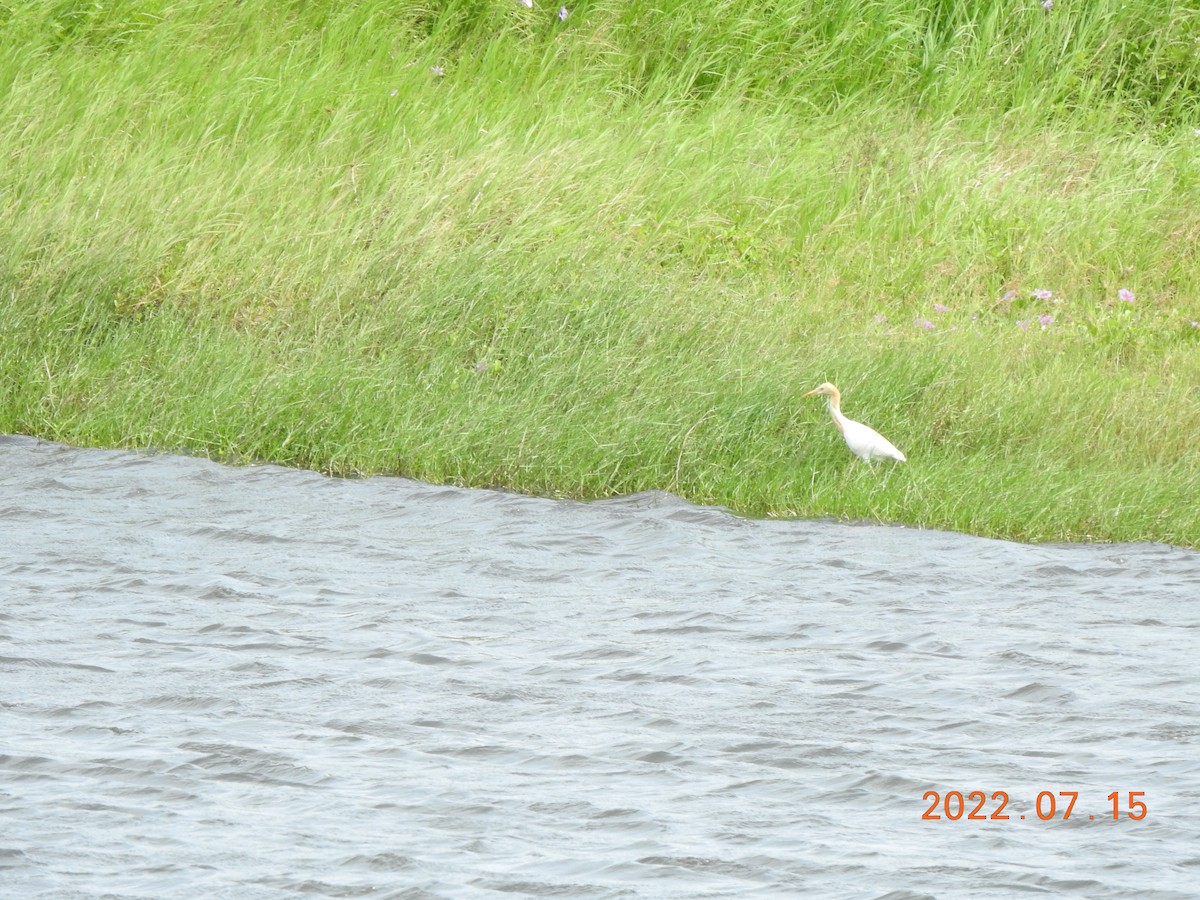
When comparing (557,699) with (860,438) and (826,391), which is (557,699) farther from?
(826,391)

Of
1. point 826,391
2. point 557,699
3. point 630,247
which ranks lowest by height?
point 557,699

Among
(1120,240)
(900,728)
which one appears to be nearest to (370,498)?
(900,728)

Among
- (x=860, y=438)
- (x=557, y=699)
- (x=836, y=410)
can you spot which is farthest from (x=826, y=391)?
(x=557, y=699)

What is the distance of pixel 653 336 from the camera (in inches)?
386

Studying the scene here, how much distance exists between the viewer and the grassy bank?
8914 mm
